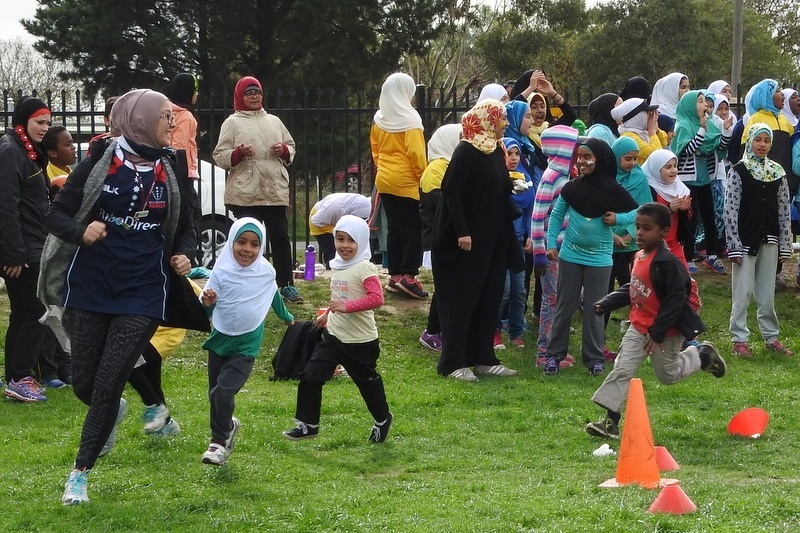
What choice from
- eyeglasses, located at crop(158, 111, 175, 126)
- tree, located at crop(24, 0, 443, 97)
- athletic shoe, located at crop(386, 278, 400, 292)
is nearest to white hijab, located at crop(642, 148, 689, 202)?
athletic shoe, located at crop(386, 278, 400, 292)

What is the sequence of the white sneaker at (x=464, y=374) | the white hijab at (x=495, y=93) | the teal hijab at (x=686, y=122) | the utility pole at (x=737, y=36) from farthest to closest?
the utility pole at (x=737, y=36)
the teal hijab at (x=686, y=122)
the white hijab at (x=495, y=93)
the white sneaker at (x=464, y=374)

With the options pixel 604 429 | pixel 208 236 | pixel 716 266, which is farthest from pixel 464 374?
pixel 208 236

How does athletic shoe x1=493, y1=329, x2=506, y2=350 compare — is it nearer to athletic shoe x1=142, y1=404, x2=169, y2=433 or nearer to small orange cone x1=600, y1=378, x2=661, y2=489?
athletic shoe x1=142, y1=404, x2=169, y2=433

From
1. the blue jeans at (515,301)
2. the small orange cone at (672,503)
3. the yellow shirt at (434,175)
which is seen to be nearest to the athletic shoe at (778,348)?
the blue jeans at (515,301)

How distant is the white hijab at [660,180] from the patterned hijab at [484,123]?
1.85 meters

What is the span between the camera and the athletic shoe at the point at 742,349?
10.9m

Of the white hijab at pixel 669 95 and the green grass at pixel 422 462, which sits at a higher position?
the white hijab at pixel 669 95

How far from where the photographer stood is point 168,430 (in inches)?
298

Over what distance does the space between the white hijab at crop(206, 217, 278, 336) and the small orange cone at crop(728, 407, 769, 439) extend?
328 centimetres

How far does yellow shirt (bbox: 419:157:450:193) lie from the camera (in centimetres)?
1085

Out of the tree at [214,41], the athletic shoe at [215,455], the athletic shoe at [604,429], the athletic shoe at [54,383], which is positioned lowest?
the athletic shoe at [54,383]

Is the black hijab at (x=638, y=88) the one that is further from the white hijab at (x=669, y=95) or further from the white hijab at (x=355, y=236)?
the white hijab at (x=355, y=236)

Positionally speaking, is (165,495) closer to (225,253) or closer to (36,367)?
(225,253)

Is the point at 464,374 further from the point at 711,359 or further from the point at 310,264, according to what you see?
the point at 310,264
